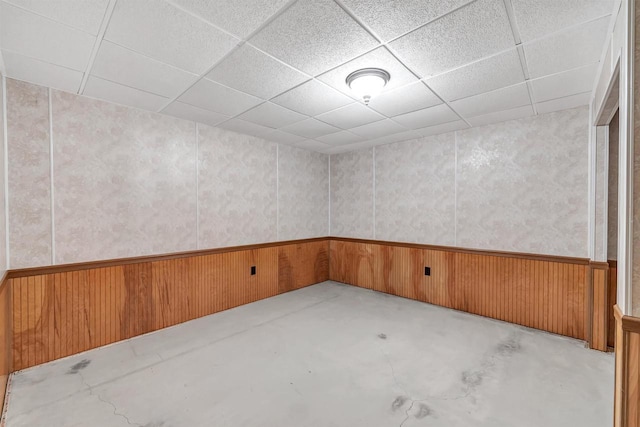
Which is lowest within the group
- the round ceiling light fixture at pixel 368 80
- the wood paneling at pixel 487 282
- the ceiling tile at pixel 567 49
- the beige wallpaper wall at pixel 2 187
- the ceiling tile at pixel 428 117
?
the wood paneling at pixel 487 282

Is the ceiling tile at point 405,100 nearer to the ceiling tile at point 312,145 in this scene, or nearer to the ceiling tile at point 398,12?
the ceiling tile at point 398,12

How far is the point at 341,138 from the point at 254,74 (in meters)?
2.36

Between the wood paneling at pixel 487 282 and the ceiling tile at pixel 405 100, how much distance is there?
2.24 m

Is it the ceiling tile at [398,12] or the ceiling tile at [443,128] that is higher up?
the ceiling tile at [398,12]

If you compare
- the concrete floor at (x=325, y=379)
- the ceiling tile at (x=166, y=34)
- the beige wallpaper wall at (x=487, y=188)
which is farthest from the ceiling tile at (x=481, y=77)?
the concrete floor at (x=325, y=379)

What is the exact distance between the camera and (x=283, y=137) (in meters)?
4.57

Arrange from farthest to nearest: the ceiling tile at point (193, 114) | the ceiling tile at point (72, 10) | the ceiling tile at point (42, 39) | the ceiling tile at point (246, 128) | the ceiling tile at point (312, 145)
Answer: the ceiling tile at point (312, 145) → the ceiling tile at point (246, 128) → the ceiling tile at point (193, 114) → the ceiling tile at point (42, 39) → the ceiling tile at point (72, 10)

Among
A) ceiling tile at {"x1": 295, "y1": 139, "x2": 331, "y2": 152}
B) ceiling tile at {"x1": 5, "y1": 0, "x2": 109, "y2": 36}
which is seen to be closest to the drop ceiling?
ceiling tile at {"x1": 5, "y1": 0, "x2": 109, "y2": 36}

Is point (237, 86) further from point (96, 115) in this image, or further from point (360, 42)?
point (96, 115)

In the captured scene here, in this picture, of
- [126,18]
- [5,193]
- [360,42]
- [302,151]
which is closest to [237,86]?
[126,18]

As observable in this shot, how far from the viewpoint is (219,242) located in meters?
4.11

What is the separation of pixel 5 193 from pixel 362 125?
3.82m

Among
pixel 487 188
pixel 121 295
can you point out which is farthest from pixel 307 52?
pixel 121 295

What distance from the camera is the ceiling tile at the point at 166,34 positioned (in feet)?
5.56
